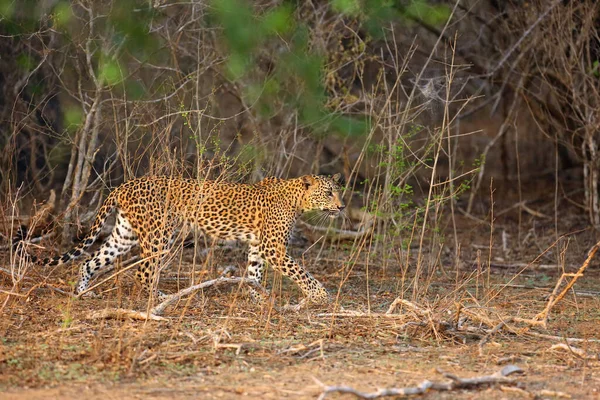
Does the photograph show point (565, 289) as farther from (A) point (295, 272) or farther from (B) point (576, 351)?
(A) point (295, 272)

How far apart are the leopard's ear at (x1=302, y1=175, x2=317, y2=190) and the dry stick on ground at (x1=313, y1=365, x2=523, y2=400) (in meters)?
3.83

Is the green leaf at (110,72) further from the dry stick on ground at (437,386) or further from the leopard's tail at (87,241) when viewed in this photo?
the dry stick on ground at (437,386)

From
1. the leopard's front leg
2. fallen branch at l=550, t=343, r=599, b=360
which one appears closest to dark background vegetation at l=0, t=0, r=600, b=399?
fallen branch at l=550, t=343, r=599, b=360

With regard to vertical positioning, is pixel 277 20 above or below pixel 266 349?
above

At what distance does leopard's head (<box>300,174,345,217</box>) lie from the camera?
30.8 feet

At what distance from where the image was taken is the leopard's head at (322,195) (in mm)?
9391

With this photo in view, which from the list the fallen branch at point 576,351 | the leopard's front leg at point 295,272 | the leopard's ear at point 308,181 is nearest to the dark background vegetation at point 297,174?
the fallen branch at point 576,351

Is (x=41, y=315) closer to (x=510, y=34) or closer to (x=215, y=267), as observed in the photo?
(x=215, y=267)

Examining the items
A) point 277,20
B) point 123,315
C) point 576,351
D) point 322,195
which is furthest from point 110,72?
point 576,351

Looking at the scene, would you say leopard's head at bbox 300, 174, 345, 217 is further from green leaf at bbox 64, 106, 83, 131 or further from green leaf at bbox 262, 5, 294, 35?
green leaf at bbox 64, 106, 83, 131

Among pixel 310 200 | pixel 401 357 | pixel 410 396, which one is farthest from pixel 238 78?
pixel 410 396

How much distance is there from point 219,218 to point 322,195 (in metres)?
0.98

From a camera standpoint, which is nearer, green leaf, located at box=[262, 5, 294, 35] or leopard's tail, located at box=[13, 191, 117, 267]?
leopard's tail, located at box=[13, 191, 117, 267]

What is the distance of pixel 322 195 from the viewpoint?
9.38 meters
